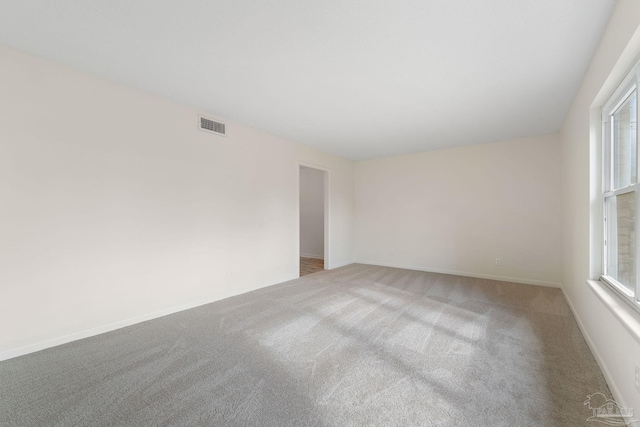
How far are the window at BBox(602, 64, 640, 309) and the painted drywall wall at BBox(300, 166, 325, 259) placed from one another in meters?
5.43

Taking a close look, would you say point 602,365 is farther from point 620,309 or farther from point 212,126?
point 212,126

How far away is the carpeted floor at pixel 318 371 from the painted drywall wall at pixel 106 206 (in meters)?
0.33

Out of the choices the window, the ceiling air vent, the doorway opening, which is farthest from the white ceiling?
A: the doorway opening

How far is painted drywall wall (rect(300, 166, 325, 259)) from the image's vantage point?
705cm

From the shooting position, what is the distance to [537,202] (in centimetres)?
413

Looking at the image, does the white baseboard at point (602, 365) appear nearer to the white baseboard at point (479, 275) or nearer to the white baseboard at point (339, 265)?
the white baseboard at point (479, 275)

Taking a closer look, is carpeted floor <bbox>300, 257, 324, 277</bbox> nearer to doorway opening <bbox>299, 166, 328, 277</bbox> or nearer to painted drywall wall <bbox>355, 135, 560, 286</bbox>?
doorway opening <bbox>299, 166, 328, 277</bbox>

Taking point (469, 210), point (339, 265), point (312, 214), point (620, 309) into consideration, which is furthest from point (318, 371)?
point (312, 214)

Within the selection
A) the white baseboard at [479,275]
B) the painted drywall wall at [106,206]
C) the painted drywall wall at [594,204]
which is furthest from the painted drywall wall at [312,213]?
the painted drywall wall at [594,204]

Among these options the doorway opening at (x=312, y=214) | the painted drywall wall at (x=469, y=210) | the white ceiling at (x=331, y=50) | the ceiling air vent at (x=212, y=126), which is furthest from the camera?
the doorway opening at (x=312, y=214)

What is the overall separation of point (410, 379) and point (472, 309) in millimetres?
1806

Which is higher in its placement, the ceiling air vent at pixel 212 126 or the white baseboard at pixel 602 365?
the ceiling air vent at pixel 212 126

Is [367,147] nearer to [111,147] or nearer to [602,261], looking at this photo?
[602,261]

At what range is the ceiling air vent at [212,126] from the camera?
10.7 ft
